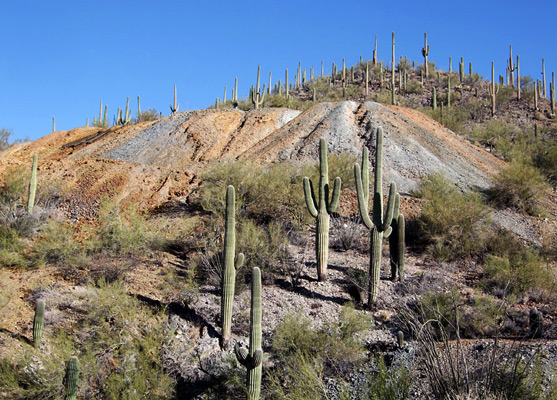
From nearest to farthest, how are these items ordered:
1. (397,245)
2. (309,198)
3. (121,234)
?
(309,198), (397,245), (121,234)

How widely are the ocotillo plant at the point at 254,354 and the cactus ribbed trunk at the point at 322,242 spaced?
382 centimetres

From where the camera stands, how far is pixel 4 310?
1027 cm

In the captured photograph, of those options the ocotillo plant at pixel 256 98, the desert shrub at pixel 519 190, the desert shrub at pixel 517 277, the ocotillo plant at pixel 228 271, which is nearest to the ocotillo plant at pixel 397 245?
the desert shrub at pixel 517 277

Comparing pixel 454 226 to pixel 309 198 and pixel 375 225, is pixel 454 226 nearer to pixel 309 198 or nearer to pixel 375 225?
pixel 375 225

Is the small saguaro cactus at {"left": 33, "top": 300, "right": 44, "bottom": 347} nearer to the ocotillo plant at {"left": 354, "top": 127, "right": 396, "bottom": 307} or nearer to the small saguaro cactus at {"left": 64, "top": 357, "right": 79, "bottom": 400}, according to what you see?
the small saguaro cactus at {"left": 64, "top": 357, "right": 79, "bottom": 400}

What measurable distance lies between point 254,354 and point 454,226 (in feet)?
27.7

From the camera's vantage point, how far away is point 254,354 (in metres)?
8.23

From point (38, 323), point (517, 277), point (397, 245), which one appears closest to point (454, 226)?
point (517, 277)

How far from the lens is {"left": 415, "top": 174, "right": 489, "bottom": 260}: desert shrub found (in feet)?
47.6

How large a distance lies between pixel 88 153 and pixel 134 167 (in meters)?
7.41

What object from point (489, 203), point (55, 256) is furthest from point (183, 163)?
point (489, 203)

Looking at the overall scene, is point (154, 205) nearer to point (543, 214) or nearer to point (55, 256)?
point (55, 256)

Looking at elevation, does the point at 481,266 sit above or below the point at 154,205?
below

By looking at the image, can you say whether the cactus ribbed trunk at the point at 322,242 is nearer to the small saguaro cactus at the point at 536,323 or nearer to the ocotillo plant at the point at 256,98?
the small saguaro cactus at the point at 536,323
